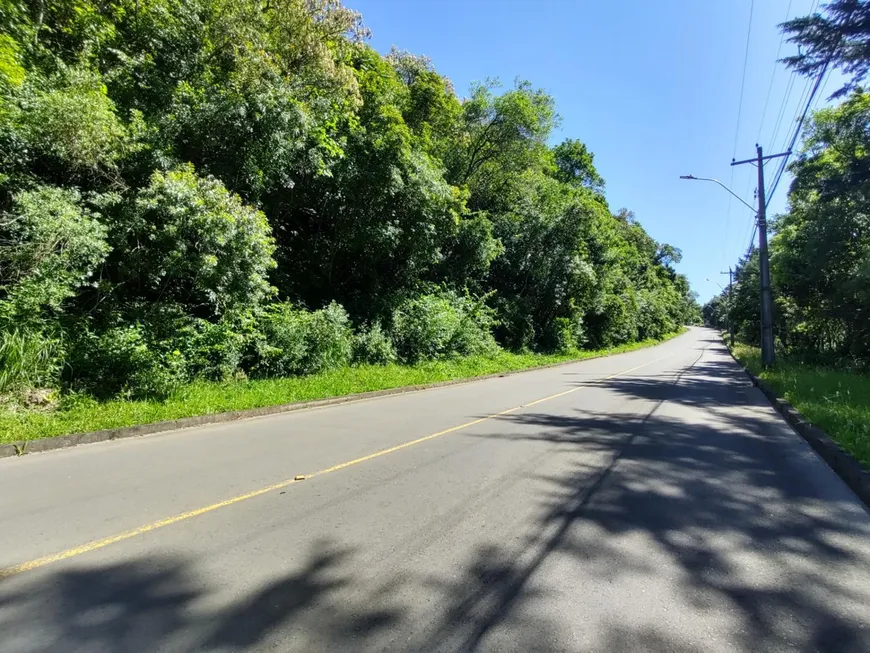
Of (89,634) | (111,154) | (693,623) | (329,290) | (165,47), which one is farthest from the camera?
(329,290)

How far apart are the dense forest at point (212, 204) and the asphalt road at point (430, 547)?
12.9ft

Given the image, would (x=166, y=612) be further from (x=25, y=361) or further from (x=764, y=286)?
(x=764, y=286)

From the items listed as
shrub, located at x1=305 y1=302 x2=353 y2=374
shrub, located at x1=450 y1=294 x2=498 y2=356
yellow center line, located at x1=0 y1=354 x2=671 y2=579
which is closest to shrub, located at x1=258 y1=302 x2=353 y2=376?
shrub, located at x1=305 y1=302 x2=353 y2=374

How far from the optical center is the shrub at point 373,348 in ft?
58.0

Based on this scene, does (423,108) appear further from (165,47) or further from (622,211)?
(622,211)

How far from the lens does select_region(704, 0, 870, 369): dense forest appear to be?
1186 cm

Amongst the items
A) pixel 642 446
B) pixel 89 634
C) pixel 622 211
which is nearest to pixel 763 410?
pixel 642 446

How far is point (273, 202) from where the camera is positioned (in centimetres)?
1689

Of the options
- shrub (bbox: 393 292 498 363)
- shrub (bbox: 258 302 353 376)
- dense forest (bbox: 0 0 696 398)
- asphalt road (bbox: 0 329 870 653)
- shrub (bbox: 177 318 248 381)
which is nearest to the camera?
asphalt road (bbox: 0 329 870 653)

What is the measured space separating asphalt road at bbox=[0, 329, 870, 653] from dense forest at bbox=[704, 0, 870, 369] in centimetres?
967

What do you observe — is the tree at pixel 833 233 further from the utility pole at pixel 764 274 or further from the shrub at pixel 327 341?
the shrub at pixel 327 341

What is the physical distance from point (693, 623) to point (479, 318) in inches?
861

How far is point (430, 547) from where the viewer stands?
4207mm

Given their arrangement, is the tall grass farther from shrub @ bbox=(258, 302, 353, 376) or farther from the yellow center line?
the yellow center line
